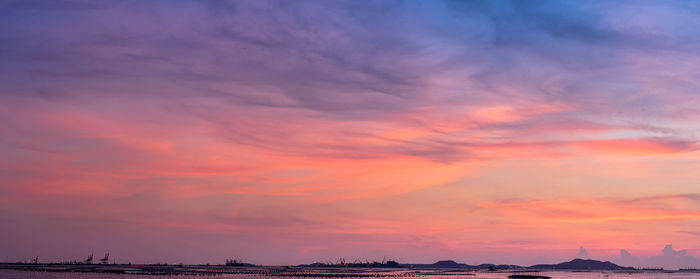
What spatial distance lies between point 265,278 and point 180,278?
24240 millimetres

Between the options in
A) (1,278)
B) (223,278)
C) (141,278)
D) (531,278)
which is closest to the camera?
(1,278)

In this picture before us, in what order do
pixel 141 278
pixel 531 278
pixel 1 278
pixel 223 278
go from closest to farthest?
pixel 1 278, pixel 141 278, pixel 223 278, pixel 531 278

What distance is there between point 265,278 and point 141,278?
114ft

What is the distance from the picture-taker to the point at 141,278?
156m

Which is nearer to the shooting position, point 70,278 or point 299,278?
point 70,278

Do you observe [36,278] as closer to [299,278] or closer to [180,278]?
[180,278]

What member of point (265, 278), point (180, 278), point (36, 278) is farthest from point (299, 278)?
point (36, 278)

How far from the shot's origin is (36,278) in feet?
498

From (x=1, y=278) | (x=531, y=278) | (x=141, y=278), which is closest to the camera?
(x=1, y=278)

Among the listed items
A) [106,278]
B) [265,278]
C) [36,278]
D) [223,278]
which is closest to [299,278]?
[265,278]

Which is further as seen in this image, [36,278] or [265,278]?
[265,278]

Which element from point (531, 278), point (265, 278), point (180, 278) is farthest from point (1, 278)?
point (531, 278)

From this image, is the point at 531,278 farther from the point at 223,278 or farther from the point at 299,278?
the point at 223,278

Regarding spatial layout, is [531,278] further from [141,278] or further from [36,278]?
[36,278]
